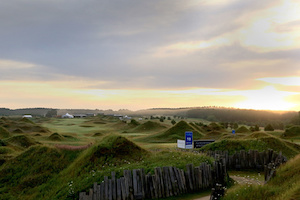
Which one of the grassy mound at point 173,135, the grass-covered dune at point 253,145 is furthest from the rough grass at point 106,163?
the grassy mound at point 173,135

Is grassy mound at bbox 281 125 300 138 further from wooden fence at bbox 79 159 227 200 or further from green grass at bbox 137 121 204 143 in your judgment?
wooden fence at bbox 79 159 227 200

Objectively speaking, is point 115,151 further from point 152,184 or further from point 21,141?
point 21,141

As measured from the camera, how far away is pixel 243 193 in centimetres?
1017

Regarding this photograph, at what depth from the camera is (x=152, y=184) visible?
1334cm

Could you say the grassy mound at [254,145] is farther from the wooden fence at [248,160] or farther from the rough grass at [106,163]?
the rough grass at [106,163]

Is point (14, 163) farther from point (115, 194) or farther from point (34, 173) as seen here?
point (115, 194)

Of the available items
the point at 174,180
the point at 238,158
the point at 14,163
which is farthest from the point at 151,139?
the point at 174,180

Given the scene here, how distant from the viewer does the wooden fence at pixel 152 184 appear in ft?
41.5

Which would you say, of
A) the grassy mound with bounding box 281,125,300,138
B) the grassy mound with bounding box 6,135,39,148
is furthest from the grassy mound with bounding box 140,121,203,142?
the grassy mound with bounding box 6,135,39,148

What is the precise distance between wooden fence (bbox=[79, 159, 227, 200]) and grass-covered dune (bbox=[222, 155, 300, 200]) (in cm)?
364

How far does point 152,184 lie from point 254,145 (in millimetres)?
15010

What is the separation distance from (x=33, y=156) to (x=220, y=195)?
15.1 metres

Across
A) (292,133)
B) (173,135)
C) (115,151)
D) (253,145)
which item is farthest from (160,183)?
(292,133)

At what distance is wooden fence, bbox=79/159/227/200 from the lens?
12656 millimetres
